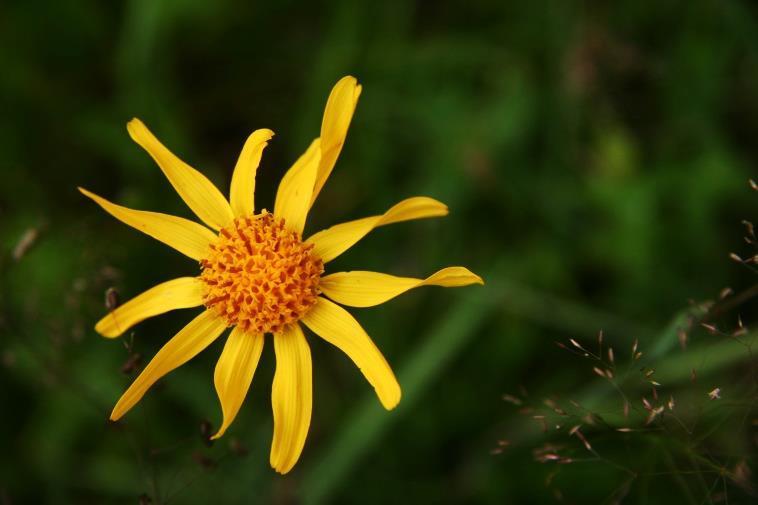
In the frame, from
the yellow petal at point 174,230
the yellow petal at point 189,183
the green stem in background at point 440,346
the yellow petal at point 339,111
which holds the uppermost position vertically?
the yellow petal at point 339,111

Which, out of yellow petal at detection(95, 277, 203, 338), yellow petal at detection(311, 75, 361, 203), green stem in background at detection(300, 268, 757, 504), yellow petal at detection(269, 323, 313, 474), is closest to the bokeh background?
green stem in background at detection(300, 268, 757, 504)

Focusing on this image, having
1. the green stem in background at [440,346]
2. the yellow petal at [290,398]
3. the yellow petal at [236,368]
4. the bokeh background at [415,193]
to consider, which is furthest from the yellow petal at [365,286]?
the green stem in background at [440,346]

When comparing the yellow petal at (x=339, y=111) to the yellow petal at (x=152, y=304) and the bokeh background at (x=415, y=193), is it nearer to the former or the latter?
the yellow petal at (x=152, y=304)

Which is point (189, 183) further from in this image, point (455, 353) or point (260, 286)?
point (455, 353)

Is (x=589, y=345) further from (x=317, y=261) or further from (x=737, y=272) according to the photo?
(x=317, y=261)

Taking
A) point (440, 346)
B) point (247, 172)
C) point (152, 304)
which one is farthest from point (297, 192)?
point (440, 346)
